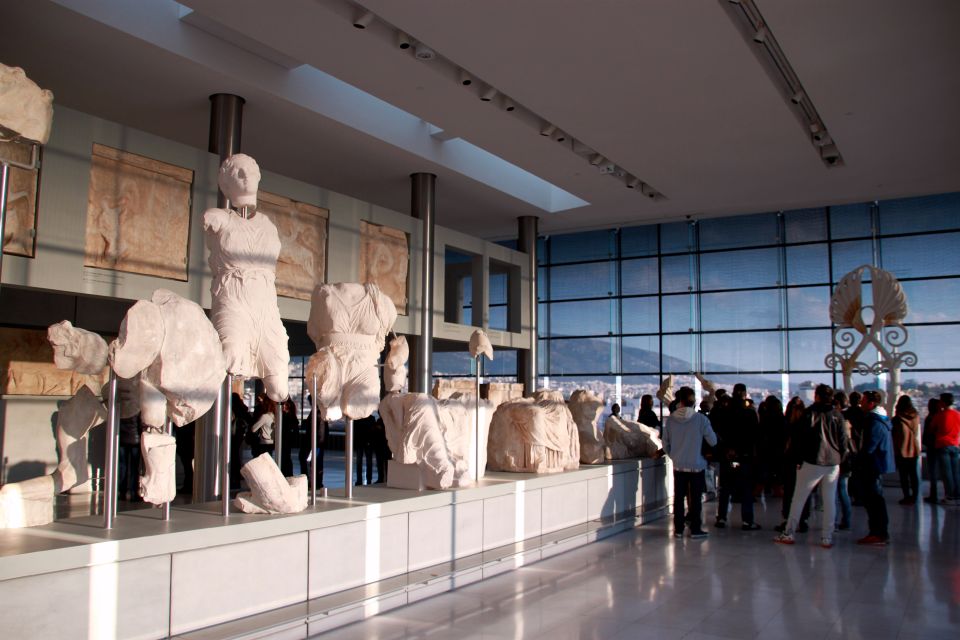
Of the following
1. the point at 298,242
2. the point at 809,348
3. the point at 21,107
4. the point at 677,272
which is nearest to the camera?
the point at 21,107

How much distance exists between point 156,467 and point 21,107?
2062 millimetres

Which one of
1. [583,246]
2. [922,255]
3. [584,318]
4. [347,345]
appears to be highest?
[583,246]

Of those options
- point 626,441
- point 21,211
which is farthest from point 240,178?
point 626,441

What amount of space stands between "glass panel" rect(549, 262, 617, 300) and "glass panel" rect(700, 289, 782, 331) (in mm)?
2475

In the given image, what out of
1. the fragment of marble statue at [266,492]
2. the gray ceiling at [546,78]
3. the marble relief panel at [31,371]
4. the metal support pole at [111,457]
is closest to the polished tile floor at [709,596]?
the fragment of marble statue at [266,492]

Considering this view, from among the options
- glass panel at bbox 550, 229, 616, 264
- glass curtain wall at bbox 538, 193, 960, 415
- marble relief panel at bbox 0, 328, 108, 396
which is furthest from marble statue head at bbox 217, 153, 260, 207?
glass panel at bbox 550, 229, 616, 264

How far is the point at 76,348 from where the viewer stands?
A: 14.7ft

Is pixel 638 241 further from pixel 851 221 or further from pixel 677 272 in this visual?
pixel 851 221

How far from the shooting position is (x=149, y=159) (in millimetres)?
9305

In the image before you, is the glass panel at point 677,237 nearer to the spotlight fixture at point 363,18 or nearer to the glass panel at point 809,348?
the glass panel at point 809,348

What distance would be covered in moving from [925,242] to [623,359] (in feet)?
24.0

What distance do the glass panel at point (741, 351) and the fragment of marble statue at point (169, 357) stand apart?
15946mm

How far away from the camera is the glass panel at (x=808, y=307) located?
1794cm

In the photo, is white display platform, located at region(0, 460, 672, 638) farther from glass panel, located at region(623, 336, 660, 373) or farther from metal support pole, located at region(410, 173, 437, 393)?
glass panel, located at region(623, 336, 660, 373)
